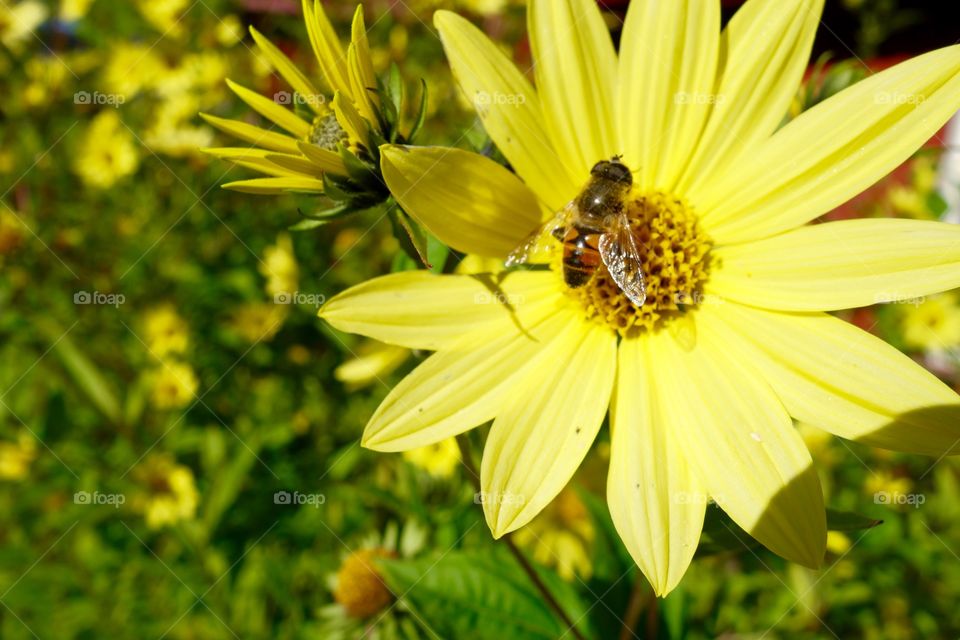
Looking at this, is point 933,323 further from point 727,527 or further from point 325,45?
point 325,45

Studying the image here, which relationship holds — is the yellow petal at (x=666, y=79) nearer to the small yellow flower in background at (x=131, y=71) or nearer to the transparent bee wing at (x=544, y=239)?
the transparent bee wing at (x=544, y=239)

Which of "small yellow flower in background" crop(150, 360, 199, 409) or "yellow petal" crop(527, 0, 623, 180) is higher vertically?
"yellow petal" crop(527, 0, 623, 180)

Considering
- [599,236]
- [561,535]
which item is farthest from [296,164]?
[561,535]

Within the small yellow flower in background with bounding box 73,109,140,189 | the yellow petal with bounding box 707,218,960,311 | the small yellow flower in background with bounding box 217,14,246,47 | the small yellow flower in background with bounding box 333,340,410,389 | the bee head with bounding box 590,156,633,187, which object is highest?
the small yellow flower in background with bounding box 217,14,246,47

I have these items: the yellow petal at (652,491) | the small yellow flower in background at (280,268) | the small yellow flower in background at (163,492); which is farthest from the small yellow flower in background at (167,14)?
the yellow petal at (652,491)

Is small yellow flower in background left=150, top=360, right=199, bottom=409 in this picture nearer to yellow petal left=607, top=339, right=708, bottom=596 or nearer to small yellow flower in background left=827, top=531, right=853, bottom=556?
yellow petal left=607, top=339, right=708, bottom=596

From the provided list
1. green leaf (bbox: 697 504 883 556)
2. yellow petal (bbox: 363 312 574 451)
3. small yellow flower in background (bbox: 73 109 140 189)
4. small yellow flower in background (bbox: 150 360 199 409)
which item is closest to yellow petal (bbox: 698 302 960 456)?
green leaf (bbox: 697 504 883 556)
